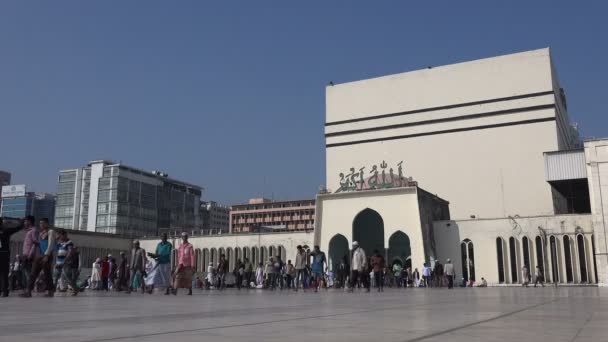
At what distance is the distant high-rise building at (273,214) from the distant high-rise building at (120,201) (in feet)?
38.4

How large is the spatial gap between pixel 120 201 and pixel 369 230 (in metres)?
81.7

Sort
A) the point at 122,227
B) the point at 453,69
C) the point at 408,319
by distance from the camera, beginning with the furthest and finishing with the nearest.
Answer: the point at 122,227 → the point at 453,69 → the point at 408,319

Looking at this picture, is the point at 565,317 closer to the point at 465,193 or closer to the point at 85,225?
the point at 465,193

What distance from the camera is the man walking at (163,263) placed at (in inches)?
703

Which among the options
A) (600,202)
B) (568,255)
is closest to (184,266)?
(600,202)

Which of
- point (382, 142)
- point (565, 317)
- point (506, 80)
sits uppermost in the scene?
point (506, 80)

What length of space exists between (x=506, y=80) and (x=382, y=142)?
1474cm

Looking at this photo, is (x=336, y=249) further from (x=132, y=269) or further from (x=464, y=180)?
(x=132, y=269)

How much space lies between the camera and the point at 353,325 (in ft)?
19.6

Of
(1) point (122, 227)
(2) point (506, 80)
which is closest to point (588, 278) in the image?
(2) point (506, 80)

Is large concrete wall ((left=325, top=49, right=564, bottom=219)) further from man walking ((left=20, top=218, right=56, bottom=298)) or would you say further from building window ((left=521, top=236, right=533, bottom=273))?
man walking ((left=20, top=218, right=56, bottom=298))

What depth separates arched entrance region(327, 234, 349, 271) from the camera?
44.2 m

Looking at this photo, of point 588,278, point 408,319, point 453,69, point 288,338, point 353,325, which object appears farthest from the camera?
point 453,69

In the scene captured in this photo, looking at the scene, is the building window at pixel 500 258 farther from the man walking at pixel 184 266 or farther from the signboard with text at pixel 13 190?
the signboard with text at pixel 13 190
